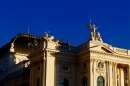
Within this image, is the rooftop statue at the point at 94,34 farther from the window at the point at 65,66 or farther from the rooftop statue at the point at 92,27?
the window at the point at 65,66

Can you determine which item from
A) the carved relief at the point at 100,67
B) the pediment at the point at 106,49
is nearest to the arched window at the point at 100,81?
the carved relief at the point at 100,67

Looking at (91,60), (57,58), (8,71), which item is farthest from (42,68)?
(8,71)

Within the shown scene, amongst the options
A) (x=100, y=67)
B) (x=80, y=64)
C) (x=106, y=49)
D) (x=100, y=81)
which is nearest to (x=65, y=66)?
(x=80, y=64)

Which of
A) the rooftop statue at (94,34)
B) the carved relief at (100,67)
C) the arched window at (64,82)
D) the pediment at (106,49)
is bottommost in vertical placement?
the arched window at (64,82)

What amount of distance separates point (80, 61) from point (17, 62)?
15036mm

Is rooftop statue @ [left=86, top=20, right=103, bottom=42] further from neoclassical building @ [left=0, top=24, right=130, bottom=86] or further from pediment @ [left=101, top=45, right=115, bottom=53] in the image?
pediment @ [left=101, top=45, right=115, bottom=53]

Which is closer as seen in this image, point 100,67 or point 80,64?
point 100,67

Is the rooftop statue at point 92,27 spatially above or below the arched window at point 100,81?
above

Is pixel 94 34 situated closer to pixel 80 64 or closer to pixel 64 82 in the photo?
pixel 80 64

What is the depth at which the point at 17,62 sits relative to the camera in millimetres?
58531

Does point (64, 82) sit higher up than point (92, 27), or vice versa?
point (92, 27)

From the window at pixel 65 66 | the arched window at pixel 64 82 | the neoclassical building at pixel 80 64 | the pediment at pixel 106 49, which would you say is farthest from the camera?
the pediment at pixel 106 49

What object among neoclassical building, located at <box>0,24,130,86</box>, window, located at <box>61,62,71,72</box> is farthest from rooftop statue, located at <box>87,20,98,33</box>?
window, located at <box>61,62,71,72</box>

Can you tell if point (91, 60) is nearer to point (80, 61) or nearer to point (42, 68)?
point (80, 61)
